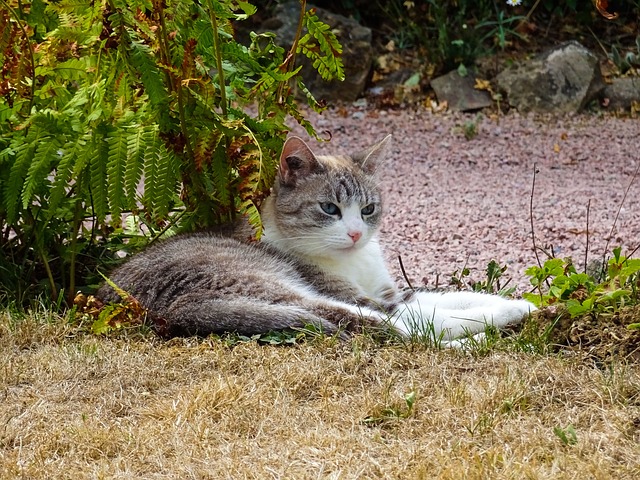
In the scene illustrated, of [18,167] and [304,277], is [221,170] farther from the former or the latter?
[18,167]

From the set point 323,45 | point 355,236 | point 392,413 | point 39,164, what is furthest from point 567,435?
point 39,164

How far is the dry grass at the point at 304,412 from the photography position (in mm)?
3182

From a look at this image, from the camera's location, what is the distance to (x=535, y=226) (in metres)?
6.62

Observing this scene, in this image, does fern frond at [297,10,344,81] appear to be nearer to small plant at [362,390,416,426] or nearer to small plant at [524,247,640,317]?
small plant at [524,247,640,317]

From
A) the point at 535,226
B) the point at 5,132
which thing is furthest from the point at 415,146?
the point at 5,132

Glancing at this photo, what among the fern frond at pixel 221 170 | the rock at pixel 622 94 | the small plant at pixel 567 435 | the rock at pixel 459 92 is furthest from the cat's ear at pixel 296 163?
the rock at pixel 622 94

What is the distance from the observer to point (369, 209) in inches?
201

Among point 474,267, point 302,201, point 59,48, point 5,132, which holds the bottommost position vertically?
point 474,267

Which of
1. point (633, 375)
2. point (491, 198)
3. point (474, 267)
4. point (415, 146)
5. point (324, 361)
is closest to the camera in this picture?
point (633, 375)

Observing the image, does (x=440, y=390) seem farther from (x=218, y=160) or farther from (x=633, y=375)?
(x=218, y=160)

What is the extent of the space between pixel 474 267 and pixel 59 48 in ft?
9.04

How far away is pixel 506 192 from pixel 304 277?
313 centimetres

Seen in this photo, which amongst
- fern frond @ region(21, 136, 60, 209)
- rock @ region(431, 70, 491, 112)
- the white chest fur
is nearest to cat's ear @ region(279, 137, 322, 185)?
the white chest fur

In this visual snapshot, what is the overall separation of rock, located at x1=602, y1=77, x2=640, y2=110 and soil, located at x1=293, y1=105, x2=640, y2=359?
0.36m
